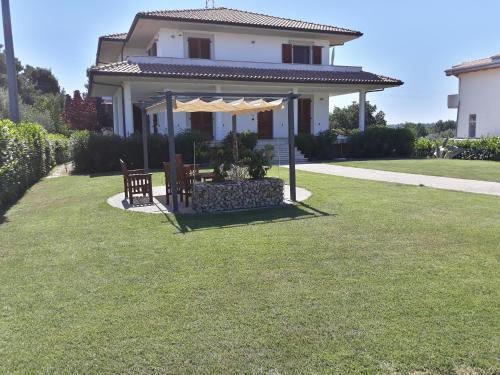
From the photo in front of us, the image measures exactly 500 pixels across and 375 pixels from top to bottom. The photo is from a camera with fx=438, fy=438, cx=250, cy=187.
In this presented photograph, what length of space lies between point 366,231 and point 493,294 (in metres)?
2.64

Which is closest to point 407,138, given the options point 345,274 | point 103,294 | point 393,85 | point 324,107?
point 393,85

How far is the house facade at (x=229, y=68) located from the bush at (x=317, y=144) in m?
2.80

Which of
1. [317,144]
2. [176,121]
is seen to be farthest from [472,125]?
[176,121]

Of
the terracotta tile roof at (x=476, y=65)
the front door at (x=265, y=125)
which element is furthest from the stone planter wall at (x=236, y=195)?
the terracotta tile roof at (x=476, y=65)

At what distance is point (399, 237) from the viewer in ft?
21.3

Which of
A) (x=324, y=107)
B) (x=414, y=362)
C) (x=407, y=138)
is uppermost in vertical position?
(x=324, y=107)

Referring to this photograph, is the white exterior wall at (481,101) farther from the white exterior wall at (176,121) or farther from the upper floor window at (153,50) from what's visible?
the upper floor window at (153,50)

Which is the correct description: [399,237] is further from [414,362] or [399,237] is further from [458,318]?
[414,362]

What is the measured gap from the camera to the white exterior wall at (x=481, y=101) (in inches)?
1180

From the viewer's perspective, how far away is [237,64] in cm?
2308

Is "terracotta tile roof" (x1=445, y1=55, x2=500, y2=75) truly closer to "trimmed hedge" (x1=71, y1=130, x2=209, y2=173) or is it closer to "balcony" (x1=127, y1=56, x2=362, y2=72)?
"balcony" (x1=127, y1=56, x2=362, y2=72)

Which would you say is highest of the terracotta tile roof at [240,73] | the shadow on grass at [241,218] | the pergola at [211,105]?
the terracotta tile roof at [240,73]

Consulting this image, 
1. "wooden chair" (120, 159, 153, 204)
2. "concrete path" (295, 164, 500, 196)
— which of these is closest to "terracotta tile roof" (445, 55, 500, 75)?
"concrete path" (295, 164, 500, 196)

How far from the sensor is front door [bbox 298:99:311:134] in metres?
25.5
